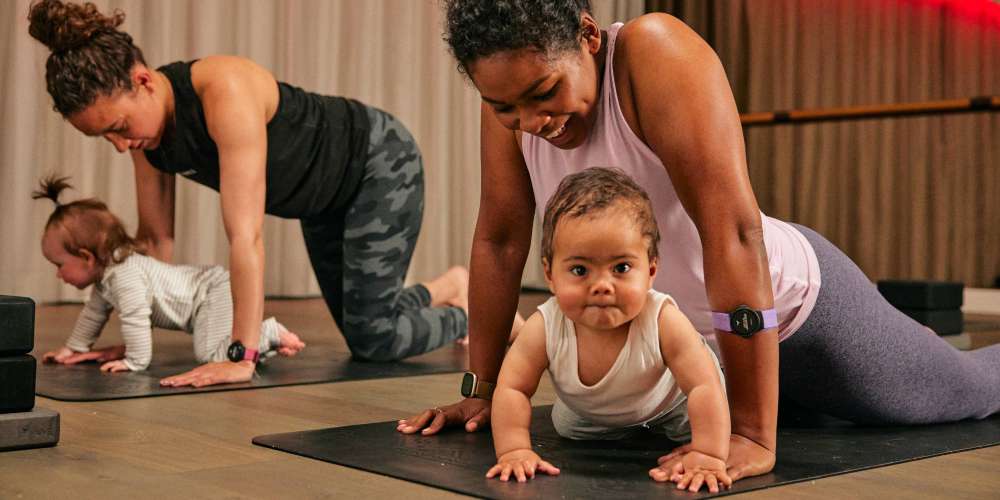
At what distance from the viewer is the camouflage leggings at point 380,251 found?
2.61 m

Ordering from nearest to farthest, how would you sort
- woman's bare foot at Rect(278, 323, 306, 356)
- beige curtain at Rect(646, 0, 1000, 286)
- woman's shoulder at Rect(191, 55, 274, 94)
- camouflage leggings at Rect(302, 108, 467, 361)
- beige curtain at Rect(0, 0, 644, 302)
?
woman's shoulder at Rect(191, 55, 274, 94)
camouflage leggings at Rect(302, 108, 467, 361)
woman's bare foot at Rect(278, 323, 306, 356)
beige curtain at Rect(0, 0, 644, 302)
beige curtain at Rect(646, 0, 1000, 286)

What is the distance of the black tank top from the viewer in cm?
232

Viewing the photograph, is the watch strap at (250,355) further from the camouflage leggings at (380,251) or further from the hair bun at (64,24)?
the hair bun at (64,24)

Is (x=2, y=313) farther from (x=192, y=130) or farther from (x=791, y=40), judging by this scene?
(x=791, y=40)

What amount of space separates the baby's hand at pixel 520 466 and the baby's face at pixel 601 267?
169 millimetres

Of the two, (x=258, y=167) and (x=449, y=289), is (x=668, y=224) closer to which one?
(x=258, y=167)

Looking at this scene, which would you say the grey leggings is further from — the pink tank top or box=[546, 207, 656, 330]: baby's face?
box=[546, 207, 656, 330]: baby's face

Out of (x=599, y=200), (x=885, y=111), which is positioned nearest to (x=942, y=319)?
(x=885, y=111)

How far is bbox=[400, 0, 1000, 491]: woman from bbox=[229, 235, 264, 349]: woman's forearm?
0.72 meters

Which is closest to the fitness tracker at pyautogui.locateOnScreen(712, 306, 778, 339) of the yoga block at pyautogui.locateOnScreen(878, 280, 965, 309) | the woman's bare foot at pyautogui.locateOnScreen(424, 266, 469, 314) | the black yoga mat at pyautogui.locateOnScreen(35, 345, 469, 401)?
the black yoga mat at pyautogui.locateOnScreen(35, 345, 469, 401)

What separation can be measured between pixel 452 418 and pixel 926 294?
8.29ft

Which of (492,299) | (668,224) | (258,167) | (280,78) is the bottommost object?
(492,299)

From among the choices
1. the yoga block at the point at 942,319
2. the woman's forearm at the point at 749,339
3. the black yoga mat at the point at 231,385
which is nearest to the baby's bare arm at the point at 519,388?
the woman's forearm at the point at 749,339

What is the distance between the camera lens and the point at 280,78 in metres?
5.09
